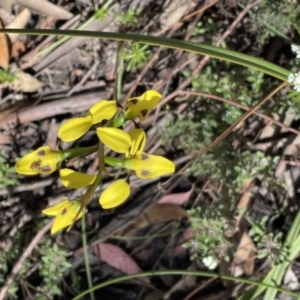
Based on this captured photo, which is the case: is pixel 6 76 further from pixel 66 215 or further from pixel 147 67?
pixel 66 215

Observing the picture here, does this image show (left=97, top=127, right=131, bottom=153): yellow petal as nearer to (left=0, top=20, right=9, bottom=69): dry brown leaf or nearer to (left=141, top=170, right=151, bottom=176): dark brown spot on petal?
(left=141, top=170, right=151, bottom=176): dark brown spot on petal

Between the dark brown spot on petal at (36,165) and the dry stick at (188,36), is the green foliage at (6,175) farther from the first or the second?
the dark brown spot on petal at (36,165)

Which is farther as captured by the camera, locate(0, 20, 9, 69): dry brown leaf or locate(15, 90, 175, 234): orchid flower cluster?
locate(0, 20, 9, 69): dry brown leaf

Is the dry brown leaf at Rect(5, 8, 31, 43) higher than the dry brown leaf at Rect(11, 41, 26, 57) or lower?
higher

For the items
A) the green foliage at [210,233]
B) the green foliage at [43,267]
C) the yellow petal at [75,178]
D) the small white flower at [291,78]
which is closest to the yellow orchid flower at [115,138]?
the yellow petal at [75,178]

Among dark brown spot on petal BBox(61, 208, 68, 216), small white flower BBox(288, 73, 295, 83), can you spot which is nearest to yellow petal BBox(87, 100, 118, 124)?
dark brown spot on petal BBox(61, 208, 68, 216)

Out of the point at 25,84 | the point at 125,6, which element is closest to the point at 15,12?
the point at 25,84

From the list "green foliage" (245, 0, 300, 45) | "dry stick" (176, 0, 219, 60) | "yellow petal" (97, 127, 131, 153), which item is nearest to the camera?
"yellow petal" (97, 127, 131, 153)
